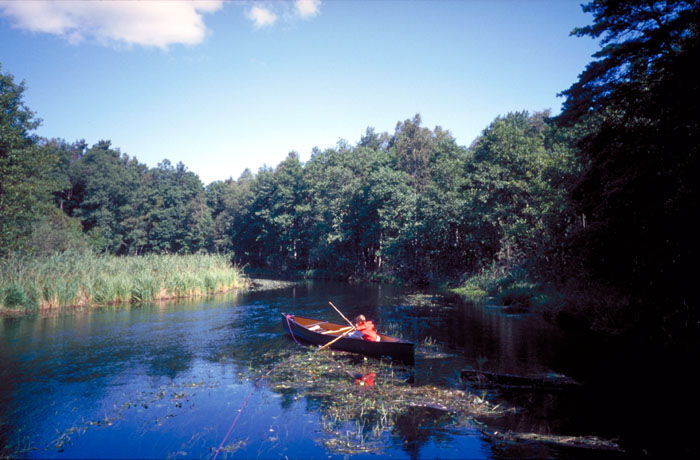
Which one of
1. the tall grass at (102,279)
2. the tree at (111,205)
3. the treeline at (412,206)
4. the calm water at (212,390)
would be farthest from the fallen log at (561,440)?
the tree at (111,205)

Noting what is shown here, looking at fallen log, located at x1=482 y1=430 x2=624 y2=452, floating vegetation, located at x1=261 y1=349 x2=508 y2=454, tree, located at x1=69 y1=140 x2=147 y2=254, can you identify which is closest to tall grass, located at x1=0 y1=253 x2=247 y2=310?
floating vegetation, located at x1=261 y1=349 x2=508 y2=454

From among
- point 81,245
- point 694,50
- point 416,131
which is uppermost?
point 416,131

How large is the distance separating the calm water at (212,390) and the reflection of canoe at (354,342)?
23.6 inches

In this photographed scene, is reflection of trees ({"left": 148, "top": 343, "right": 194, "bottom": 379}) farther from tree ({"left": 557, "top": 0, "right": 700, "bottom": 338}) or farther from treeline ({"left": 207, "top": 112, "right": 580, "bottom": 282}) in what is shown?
treeline ({"left": 207, "top": 112, "right": 580, "bottom": 282})

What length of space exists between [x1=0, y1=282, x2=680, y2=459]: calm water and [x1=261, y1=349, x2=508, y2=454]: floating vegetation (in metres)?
0.26

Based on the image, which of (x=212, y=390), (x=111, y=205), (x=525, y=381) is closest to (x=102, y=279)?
(x=212, y=390)

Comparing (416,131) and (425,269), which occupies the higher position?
(416,131)

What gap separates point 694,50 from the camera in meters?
9.88

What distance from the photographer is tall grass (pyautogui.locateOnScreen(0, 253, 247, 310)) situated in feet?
67.1

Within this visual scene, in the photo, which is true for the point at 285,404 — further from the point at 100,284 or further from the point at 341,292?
the point at 341,292

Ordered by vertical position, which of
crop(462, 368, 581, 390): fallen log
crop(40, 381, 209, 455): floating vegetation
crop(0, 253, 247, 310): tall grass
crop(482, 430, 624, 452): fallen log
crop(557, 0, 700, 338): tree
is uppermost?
crop(557, 0, 700, 338): tree

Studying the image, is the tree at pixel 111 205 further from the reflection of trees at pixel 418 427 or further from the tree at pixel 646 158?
the tree at pixel 646 158

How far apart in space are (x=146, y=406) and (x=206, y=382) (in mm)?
1904

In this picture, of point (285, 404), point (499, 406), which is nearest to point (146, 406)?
point (285, 404)
